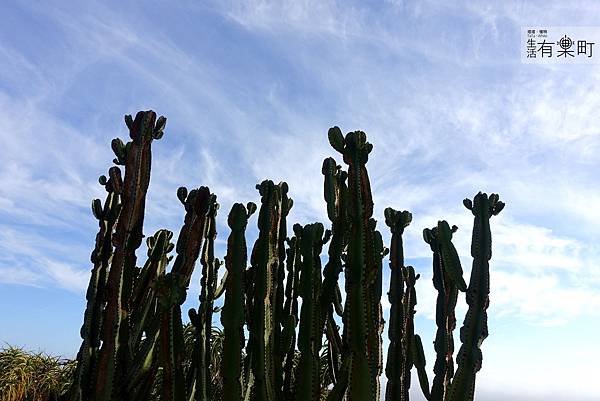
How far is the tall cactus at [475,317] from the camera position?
3334mm

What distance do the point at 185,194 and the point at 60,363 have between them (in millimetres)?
10761

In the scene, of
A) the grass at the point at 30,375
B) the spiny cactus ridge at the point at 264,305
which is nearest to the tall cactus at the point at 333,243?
the spiny cactus ridge at the point at 264,305

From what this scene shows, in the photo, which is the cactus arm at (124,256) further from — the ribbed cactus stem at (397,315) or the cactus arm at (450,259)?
the cactus arm at (450,259)

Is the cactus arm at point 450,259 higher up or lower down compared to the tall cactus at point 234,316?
higher up

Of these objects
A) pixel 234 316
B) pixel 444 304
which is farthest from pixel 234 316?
pixel 444 304

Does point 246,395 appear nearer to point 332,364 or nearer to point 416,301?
point 332,364

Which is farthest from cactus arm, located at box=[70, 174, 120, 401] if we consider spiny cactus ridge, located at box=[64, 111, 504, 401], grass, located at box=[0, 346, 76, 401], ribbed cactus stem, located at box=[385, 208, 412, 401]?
grass, located at box=[0, 346, 76, 401]

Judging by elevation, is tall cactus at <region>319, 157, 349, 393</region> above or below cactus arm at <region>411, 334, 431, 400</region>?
above

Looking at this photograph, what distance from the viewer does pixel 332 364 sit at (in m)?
4.33

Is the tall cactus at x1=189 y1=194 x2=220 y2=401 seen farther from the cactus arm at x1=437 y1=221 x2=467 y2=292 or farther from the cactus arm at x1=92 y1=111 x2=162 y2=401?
the cactus arm at x1=437 y1=221 x2=467 y2=292

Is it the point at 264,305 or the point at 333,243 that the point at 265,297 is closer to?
the point at 264,305

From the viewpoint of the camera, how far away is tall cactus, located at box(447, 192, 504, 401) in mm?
3334

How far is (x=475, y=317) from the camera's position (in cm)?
342

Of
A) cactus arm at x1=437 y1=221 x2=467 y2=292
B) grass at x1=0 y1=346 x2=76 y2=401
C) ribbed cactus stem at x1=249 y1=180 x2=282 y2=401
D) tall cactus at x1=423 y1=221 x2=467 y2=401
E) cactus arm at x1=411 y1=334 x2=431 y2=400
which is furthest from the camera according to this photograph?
grass at x1=0 y1=346 x2=76 y2=401
